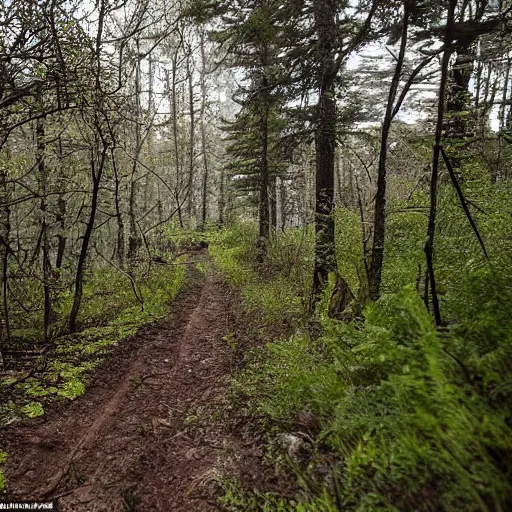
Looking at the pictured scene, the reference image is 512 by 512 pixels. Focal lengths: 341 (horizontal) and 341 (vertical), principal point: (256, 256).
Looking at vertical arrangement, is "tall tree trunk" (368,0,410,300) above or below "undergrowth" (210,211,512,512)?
above

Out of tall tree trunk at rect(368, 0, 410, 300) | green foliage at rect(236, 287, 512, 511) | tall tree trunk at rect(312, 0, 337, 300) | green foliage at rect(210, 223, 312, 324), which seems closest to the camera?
green foliage at rect(236, 287, 512, 511)

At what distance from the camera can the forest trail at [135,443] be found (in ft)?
9.97

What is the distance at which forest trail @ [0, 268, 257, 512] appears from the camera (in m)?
3.04

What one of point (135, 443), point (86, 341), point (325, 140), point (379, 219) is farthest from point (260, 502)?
point (325, 140)

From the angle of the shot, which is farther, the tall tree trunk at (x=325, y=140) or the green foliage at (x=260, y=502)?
the tall tree trunk at (x=325, y=140)

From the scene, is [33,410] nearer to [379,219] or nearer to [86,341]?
[86,341]

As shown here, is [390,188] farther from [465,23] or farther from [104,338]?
[104,338]

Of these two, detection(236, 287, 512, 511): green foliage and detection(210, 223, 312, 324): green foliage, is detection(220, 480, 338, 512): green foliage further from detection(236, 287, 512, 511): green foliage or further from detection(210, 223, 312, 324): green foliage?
detection(210, 223, 312, 324): green foliage

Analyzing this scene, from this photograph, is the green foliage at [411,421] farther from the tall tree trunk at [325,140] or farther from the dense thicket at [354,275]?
the tall tree trunk at [325,140]

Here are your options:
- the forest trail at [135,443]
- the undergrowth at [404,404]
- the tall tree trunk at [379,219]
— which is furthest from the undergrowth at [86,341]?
the tall tree trunk at [379,219]

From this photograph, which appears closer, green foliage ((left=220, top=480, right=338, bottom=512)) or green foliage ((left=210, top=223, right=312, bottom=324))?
green foliage ((left=220, top=480, right=338, bottom=512))

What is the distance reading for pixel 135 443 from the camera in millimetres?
3760

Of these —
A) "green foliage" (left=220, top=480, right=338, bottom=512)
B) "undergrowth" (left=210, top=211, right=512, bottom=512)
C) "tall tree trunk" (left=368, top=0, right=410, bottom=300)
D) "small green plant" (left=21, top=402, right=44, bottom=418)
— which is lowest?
"small green plant" (left=21, top=402, right=44, bottom=418)

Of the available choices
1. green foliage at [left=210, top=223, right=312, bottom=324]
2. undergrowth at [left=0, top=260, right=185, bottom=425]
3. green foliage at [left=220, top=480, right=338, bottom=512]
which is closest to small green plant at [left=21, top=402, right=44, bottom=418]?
undergrowth at [left=0, top=260, right=185, bottom=425]
